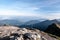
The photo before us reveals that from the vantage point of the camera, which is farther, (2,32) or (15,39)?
(2,32)

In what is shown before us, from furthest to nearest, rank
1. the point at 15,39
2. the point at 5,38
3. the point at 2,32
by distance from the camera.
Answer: the point at 2,32 → the point at 5,38 → the point at 15,39

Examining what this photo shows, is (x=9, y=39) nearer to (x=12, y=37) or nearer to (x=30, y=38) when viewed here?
(x=12, y=37)

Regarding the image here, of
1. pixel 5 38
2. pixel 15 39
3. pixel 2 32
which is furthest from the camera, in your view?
pixel 2 32

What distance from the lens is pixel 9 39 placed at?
A: 58.7 meters

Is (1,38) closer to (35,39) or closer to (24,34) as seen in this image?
(24,34)

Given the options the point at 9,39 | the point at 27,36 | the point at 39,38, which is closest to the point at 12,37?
the point at 9,39

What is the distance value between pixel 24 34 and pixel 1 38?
8480 millimetres

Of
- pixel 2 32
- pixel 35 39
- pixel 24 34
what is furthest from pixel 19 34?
pixel 2 32

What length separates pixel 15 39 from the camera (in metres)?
56.8

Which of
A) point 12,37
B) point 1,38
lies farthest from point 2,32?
point 12,37

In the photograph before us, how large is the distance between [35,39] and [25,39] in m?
3.84

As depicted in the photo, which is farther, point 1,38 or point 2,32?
point 2,32

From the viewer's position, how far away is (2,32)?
69375 millimetres

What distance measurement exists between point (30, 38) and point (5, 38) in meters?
8.96
